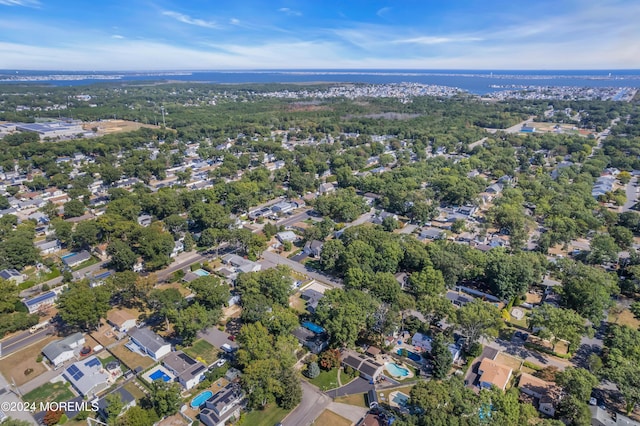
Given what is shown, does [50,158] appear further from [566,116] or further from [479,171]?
[566,116]

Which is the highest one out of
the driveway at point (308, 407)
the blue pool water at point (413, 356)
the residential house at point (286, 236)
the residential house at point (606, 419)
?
the residential house at point (286, 236)

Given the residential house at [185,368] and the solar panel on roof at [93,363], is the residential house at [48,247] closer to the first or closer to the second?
the solar panel on roof at [93,363]

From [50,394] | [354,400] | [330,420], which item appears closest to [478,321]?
[354,400]

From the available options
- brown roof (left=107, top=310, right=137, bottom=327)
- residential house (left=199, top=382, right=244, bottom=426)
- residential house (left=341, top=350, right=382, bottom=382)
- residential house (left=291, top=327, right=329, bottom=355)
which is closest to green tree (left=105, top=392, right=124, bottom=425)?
residential house (left=199, top=382, right=244, bottom=426)

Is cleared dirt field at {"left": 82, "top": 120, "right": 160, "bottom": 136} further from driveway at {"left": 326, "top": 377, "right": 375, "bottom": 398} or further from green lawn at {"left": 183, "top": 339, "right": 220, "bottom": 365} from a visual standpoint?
driveway at {"left": 326, "top": 377, "right": 375, "bottom": 398}

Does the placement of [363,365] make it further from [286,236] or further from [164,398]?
[286,236]

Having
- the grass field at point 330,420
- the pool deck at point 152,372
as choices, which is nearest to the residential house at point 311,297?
the grass field at point 330,420
